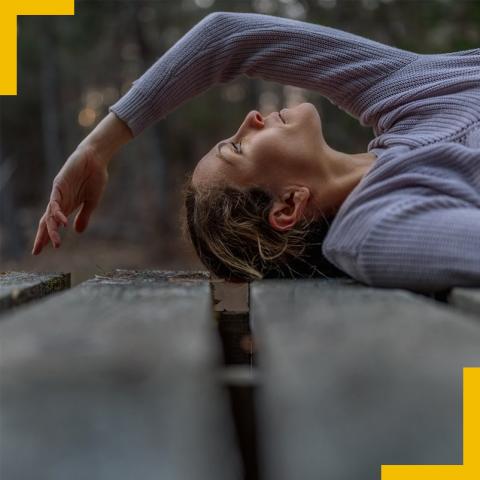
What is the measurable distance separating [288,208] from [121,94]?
612 inches

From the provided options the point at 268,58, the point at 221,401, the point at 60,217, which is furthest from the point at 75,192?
the point at 221,401

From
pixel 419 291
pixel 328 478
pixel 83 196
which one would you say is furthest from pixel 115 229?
pixel 328 478

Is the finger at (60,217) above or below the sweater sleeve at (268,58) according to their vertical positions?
below

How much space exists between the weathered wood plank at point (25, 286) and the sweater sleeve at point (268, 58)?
33.3 inches

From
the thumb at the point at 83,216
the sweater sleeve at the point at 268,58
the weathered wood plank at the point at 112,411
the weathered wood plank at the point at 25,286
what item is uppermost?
the sweater sleeve at the point at 268,58

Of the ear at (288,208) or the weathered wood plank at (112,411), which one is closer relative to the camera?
the weathered wood plank at (112,411)

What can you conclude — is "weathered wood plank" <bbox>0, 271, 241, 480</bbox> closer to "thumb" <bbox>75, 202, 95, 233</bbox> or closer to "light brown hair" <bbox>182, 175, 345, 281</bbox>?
"light brown hair" <bbox>182, 175, 345, 281</bbox>

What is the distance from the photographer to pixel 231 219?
237cm

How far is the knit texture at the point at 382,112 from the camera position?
5.58ft

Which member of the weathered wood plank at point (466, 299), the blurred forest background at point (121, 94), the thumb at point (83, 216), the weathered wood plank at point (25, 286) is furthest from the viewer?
the blurred forest background at point (121, 94)

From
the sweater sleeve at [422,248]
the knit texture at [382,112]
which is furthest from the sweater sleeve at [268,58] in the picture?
the sweater sleeve at [422,248]

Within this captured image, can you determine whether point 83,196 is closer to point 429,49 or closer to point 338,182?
point 338,182

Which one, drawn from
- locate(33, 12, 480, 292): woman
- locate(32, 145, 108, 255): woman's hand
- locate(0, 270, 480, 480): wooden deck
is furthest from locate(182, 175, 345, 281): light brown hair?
locate(0, 270, 480, 480): wooden deck

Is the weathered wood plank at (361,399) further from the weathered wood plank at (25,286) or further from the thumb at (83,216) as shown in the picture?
the thumb at (83,216)
